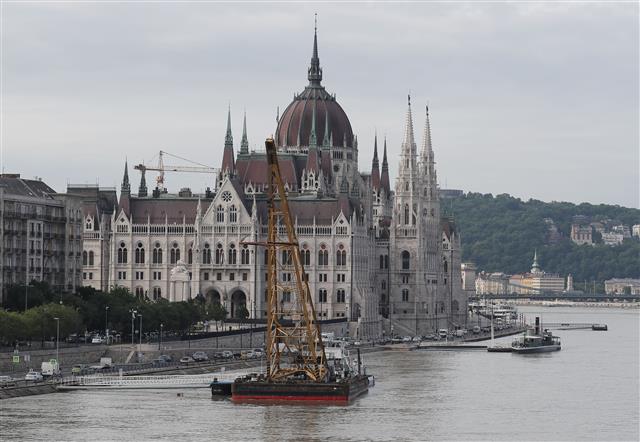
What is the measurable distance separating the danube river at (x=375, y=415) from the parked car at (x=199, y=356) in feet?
54.1

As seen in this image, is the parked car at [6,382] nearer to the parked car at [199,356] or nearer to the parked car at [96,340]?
the parked car at [96,340]

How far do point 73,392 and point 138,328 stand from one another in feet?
131

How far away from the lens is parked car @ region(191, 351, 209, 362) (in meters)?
168

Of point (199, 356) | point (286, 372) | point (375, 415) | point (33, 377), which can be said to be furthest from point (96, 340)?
point (375, 415)

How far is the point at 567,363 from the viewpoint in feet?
626

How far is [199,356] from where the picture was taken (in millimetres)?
169375

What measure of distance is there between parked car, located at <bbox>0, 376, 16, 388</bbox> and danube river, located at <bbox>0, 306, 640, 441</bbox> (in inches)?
83.5

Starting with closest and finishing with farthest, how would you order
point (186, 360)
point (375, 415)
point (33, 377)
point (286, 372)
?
→ 1. point (375, 415)
2. point (286, 372)
3. point (33, 377)
4. point (186, 360)

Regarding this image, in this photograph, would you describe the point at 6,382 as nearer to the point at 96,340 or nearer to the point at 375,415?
the point at 375,415

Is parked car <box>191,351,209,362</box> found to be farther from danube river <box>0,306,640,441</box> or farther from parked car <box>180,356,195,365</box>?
danube river <box>0,306,640,441</box>

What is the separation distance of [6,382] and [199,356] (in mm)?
36307

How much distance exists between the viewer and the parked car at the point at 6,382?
438 ft

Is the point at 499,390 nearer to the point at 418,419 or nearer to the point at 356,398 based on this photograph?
the point at 356,398

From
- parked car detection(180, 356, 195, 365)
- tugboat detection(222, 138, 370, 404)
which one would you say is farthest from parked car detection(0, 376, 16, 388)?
parked car detection(180, 356, 195, 365)
